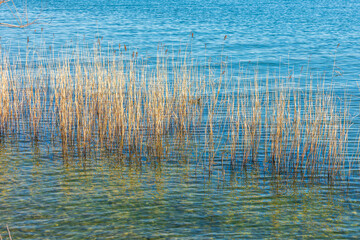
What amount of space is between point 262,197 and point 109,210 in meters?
1.88

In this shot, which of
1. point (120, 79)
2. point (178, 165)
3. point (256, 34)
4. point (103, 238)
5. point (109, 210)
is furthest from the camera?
point (256, 34)

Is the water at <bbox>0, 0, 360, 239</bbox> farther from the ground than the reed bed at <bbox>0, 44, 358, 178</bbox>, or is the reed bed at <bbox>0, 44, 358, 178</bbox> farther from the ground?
the reed bed at <bbox>0, 44, 358, 178</bbox>

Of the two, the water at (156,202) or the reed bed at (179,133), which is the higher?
the reed bed at (179,133)

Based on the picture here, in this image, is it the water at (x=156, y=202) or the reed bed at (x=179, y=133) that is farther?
the reed bed at (x=179, y=133)

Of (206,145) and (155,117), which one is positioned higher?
(155,117)

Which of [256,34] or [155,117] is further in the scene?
[256,34]

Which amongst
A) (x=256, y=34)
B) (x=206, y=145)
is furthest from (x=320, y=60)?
(x=206, y=145)

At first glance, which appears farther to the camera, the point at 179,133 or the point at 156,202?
the point at 179,133

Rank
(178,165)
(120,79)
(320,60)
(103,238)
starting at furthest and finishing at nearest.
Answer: (320,60) → (120,79) → (178,165) → (103,238)

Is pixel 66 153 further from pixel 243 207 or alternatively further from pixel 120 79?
pixel 243 207

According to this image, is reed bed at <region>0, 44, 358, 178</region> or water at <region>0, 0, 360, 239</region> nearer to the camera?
water at <region>0, 0, 360, 239</region>

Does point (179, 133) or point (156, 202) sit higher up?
point (179, 133)

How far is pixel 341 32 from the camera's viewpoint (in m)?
21.2

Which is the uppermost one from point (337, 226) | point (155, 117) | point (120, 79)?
point (120, 79)
